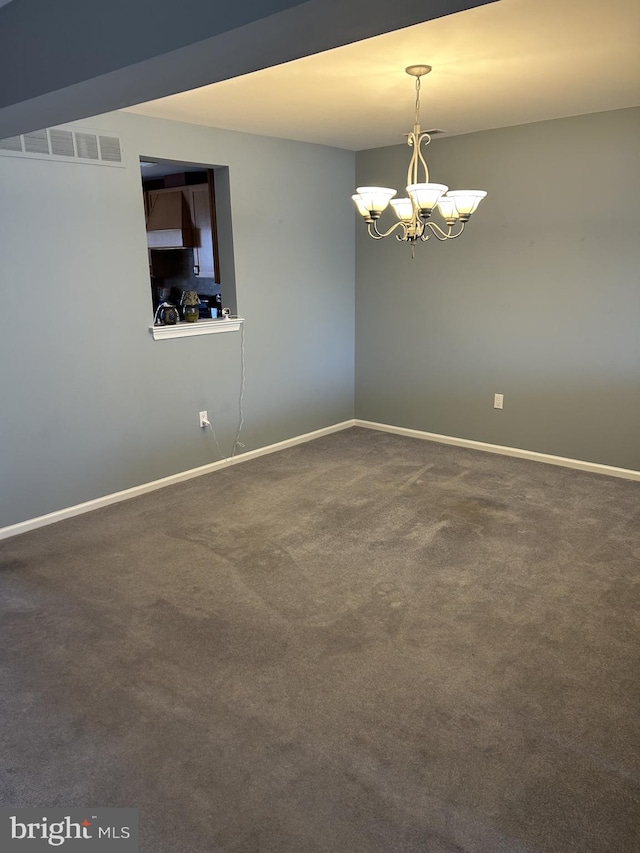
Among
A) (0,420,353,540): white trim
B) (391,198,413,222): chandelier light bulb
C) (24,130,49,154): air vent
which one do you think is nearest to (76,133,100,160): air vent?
(24,130,49,154): air vent

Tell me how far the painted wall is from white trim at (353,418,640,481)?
704mm

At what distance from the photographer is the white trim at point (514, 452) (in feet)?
15.0

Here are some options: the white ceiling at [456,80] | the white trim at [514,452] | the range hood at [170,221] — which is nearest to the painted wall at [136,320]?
the white ceiling at [456,80]

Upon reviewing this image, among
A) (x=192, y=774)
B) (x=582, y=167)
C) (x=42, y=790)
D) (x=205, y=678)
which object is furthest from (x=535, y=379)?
(x=42, y=790)

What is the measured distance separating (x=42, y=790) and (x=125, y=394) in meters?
2.59

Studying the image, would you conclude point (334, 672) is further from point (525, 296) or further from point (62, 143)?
point (525, 296)

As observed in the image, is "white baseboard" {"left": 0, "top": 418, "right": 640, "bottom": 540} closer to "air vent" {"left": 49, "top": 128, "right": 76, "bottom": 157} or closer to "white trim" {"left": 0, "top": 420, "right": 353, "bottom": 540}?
"white trim" {"left": 0, "top": 420, "right": 353, "bottom": 540}

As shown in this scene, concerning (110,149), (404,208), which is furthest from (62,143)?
(404,208)

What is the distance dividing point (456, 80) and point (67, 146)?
2.15 meters

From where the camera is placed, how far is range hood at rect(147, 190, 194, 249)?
559 centimetres

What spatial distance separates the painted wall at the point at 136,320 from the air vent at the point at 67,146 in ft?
0.18

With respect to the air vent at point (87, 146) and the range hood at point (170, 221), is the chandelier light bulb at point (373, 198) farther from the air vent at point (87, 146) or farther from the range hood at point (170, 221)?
the range hood at point (170, 221)

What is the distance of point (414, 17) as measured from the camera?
1.29 m

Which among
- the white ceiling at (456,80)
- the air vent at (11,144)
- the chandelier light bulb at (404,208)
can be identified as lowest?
the chandelier light bulb at (404,208)
